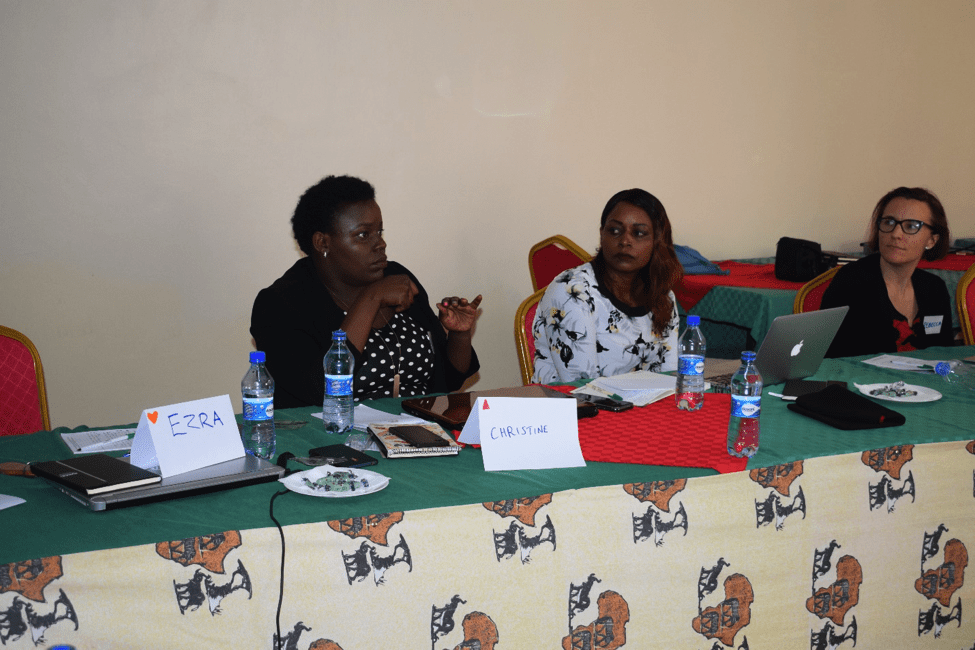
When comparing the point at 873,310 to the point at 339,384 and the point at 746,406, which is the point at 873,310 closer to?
the point at 746,406

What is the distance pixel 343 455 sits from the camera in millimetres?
1768

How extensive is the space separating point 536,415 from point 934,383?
1.43 m

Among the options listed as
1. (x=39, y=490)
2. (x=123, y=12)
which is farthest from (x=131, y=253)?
(x=39, y=490)

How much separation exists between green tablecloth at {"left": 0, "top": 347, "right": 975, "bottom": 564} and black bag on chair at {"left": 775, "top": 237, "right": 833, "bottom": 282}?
6.92ft

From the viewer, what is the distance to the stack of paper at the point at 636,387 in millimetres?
2291

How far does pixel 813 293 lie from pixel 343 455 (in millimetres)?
2272

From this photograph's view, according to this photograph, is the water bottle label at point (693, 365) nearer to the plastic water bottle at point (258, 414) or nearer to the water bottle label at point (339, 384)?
the water bottle label at point (339, 384)

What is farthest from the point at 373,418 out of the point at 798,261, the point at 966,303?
the point at 798,261

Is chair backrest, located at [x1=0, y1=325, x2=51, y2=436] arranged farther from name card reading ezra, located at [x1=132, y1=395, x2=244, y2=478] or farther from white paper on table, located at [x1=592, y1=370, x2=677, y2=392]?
white paper on table, located at [x1=592, y1=370, x2=677, y2=392]

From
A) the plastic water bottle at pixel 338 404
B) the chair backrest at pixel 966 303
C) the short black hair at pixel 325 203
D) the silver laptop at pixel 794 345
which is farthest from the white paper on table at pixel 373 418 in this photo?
the chair backrest at pixel 966 303

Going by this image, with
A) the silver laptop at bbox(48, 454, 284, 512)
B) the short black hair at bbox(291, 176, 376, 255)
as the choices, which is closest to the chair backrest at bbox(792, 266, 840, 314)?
the short black hair at bbox(291, 176, 376, 255)

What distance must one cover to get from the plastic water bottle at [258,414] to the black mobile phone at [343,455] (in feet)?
0.36

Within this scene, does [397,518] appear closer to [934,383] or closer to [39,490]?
[39,490]

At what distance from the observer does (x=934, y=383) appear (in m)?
2.52
